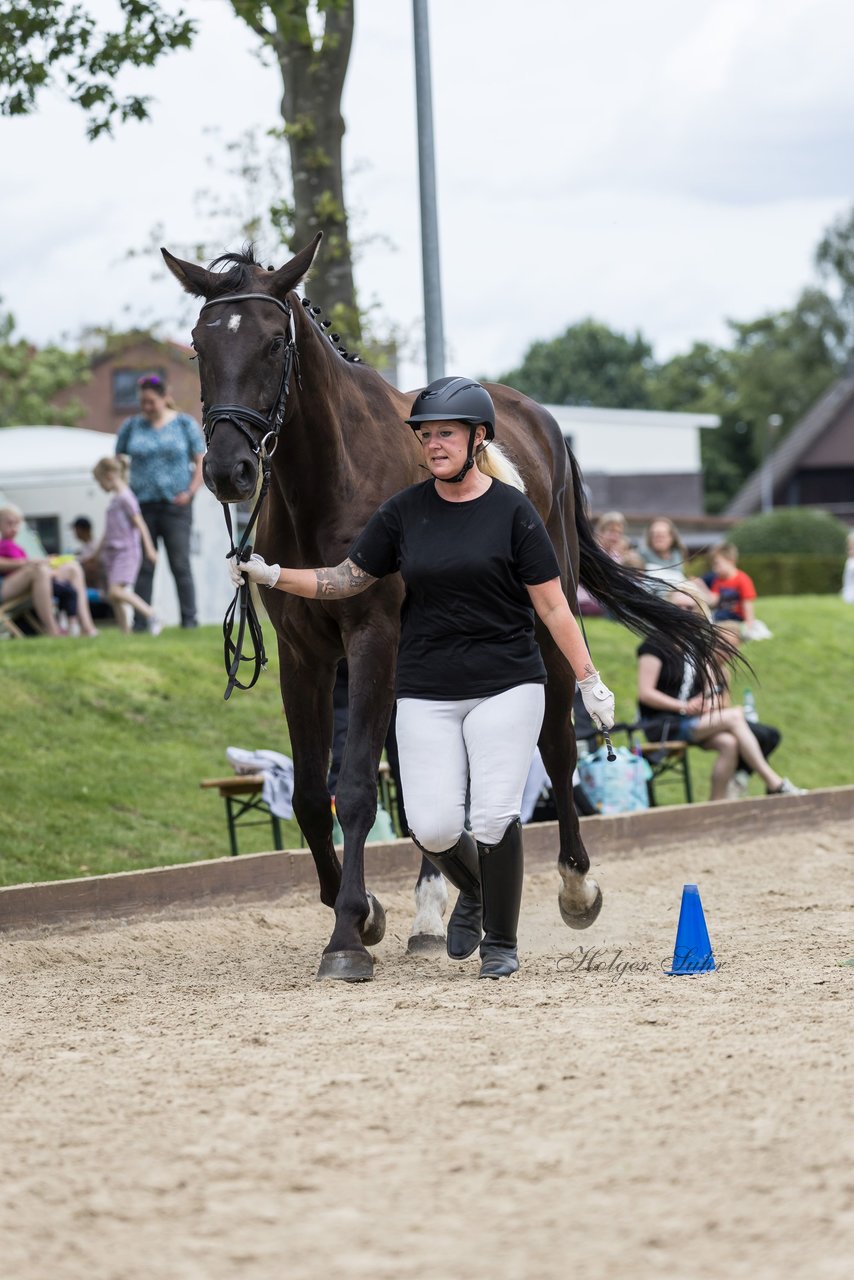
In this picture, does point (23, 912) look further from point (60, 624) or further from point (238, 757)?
point (60, 624)

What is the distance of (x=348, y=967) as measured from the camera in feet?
19.4

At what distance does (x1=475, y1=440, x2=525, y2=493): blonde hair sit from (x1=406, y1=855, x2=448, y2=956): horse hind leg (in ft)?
5.22

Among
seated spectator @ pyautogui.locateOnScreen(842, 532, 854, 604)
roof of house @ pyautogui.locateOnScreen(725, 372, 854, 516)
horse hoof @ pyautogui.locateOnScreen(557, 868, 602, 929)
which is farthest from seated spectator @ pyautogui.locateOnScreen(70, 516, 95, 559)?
roof of house @ pyautogui.locateOnScreen(725, 372, 854, 516)

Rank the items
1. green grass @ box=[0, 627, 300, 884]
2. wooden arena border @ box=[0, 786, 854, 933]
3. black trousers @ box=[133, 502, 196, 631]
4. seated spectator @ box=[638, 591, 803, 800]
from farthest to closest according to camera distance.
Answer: black trousers @ box=[133, 502, 196, 631], seated spectator @ box=[638, 591, 803, 800], green grass @ box=[0, 627, 300, 884], wooden arena border @ box=[0, 786, 854, 933]

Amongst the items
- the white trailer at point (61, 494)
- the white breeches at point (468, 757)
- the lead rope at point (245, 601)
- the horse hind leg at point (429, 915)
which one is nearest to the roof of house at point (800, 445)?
the white trailer at point (61, 494)

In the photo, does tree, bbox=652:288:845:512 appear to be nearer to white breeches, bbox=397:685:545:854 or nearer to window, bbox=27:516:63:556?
window, bbox=27:516:63:556

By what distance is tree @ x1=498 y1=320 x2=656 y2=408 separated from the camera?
92.3 m

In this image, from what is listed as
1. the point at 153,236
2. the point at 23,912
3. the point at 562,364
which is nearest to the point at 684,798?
the point at 23,912

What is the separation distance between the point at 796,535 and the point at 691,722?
29591 mm

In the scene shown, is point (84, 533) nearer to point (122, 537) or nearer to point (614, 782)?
point (122, 537)

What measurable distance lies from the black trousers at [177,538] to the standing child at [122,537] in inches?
4.3

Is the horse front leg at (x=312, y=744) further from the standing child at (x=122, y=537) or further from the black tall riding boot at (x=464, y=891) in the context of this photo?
the standing child at (x=122, y=537)

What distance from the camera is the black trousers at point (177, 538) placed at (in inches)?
547

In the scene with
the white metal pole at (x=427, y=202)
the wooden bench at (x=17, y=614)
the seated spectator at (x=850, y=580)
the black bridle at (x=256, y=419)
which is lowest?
the seated spectator at (x=850, y=580)
